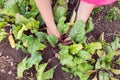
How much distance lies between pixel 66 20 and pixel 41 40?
1.02 ft

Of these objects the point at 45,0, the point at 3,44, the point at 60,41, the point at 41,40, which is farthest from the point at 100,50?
the point at 3,44

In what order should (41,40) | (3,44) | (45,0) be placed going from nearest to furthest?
(45,0) → (41,40) → (3,44)

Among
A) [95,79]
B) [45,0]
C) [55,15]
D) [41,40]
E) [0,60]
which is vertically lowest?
[95,79]

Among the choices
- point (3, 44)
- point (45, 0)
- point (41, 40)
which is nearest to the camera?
point (45, 0)

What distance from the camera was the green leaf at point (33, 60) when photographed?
208 cm

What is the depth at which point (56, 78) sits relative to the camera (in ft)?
7.14

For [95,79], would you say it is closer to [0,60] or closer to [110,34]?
[110,34]

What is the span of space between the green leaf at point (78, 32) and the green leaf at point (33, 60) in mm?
275

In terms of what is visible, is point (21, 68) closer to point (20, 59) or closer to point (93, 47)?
point (20, 59)

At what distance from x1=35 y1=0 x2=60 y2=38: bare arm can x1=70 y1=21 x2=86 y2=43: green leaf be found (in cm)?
12

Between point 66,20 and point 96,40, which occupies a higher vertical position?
point 66,20

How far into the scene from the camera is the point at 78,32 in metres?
2.06

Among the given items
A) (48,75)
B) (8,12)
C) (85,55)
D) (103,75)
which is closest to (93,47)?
(85,55)

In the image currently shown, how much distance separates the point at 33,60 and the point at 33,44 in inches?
4.7
